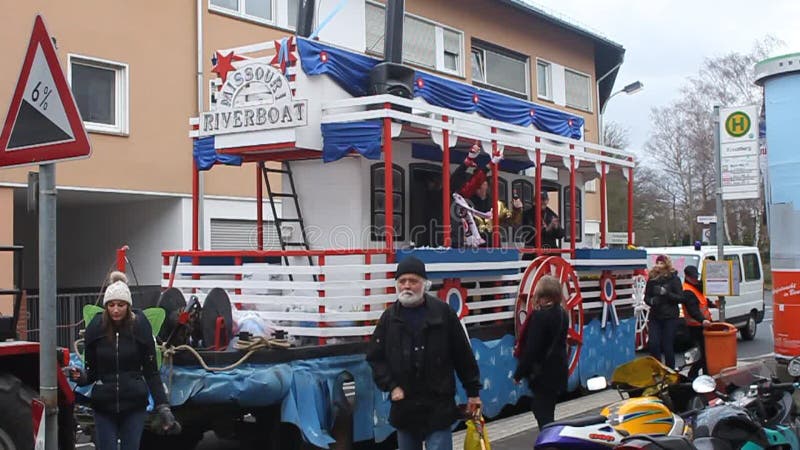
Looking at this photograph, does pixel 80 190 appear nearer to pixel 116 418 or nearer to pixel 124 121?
pixel 124 121

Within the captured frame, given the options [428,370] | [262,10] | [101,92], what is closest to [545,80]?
[262,10]

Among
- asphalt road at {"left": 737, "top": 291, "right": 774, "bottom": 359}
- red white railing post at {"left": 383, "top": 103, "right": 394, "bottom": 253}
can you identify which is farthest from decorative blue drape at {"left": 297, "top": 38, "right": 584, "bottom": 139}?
asphalt road at {"left": 737, "top": 291, "right": 774, "bottom": 359}

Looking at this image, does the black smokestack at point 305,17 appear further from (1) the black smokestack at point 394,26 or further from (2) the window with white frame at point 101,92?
(2) the window with white frame at point 101,92

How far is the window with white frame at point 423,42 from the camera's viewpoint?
71.3 ft

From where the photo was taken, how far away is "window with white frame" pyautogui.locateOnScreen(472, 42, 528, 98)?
25.6m

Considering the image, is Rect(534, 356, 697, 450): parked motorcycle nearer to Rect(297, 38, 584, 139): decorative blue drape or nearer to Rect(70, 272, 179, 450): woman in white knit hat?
Rect(70, 272, 179, 450): woman in white knit hat

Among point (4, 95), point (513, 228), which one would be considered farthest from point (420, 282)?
point (4, 95)

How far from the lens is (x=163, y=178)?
16781 mm

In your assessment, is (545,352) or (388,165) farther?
(388,165)

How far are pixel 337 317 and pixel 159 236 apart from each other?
10.3 meters

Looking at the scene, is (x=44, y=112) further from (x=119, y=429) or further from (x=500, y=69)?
(x=500, y=69)

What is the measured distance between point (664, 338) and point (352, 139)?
5483mm

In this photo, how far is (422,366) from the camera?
574 cm

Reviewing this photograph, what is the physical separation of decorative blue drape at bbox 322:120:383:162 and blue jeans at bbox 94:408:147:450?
11.5 ft
